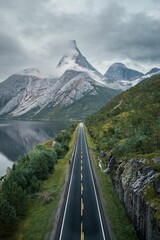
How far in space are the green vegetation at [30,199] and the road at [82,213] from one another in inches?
112

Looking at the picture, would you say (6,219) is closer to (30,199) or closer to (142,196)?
(30,199)

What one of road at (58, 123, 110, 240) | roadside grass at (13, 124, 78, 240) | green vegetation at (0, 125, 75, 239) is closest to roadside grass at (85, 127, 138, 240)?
road at (58, 123, 110, 240)

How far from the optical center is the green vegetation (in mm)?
37688

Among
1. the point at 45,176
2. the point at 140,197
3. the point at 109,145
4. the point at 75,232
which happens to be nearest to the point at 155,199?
the point at 140,197

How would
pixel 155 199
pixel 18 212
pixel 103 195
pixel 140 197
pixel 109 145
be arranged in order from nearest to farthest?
pixel 155 199
pixel 140 197
pixel 18 212
pixel 103 195
pixel 109 145

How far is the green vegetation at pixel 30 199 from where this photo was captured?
3769cm

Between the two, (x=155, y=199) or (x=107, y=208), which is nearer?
(x=155, y=199)

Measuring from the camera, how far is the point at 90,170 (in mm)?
71312

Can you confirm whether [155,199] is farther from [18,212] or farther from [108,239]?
[18,212]

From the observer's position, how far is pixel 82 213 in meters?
42.6

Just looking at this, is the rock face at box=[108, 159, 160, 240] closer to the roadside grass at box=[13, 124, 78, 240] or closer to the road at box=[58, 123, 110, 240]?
the road at box=[58, 123, 110, 240]

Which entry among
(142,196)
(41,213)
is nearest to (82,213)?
(41,213)

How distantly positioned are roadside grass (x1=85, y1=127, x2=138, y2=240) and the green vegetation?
30.5 feet

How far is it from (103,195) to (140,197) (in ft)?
59.5
